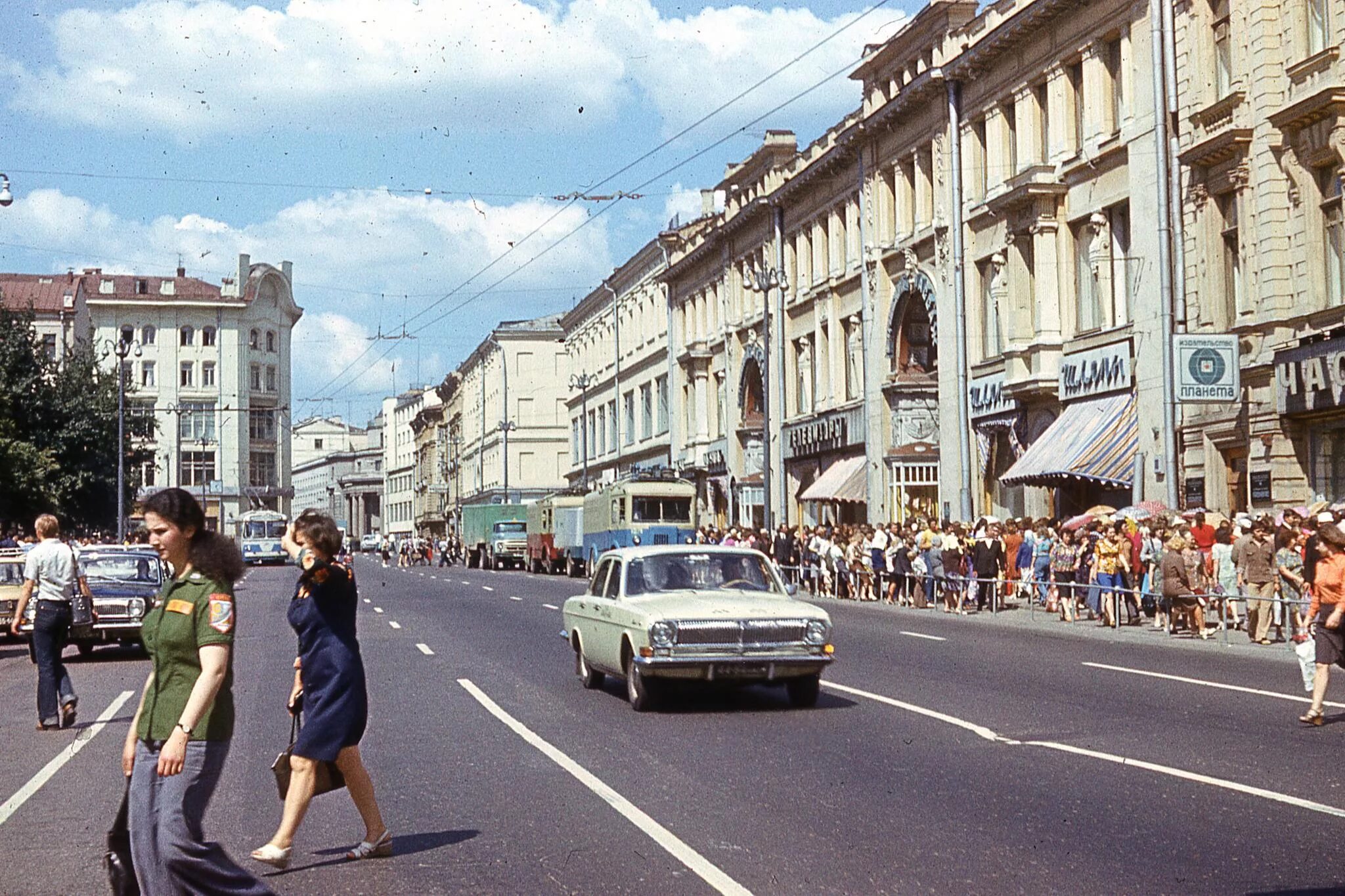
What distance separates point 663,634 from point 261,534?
2964 inches

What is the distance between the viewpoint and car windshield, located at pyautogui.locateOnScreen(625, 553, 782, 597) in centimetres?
1719

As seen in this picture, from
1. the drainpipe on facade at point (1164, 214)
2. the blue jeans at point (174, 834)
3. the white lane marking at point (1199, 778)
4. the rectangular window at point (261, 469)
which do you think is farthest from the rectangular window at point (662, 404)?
the blue jeans at point (174, 834)

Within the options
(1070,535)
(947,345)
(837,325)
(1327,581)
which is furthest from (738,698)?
(837,325)

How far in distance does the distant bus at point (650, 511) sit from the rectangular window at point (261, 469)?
7397cm

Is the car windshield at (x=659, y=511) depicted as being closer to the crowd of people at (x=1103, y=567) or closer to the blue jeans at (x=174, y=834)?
the crowd of people at (x=1103, y=567)

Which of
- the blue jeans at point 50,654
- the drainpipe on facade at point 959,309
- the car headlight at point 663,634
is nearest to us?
the blue jeans at point 50,654

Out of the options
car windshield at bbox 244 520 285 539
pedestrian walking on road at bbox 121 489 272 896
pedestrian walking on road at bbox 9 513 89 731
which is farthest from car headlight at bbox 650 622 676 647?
car windshield at bbox 244 520 285 539

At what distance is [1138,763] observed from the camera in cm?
1207

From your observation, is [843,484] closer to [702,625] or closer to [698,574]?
[698,574]

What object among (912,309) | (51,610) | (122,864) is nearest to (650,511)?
(912,309)

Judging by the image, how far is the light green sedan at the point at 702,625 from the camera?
15.7 meters

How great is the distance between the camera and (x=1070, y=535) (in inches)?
1312

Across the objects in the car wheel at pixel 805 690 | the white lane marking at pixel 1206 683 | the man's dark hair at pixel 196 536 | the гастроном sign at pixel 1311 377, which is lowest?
the white lane marking at pixel 1206 683

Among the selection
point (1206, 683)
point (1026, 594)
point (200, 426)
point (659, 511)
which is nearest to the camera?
point (1206, 683)
